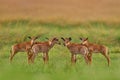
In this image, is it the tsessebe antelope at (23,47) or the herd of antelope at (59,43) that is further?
the tsessebe antelope at (23,47)

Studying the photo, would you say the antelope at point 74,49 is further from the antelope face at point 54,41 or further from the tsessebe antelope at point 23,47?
the tsessebe antelope at point 23,47

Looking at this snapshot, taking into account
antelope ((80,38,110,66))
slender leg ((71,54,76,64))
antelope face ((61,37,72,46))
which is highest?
antelope face ((61,37,72,46))

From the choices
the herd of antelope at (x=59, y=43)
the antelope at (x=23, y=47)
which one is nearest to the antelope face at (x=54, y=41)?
the herd of antelope at (x=59, y=43)

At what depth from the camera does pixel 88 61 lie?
6086mm

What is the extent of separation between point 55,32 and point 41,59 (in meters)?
0.51

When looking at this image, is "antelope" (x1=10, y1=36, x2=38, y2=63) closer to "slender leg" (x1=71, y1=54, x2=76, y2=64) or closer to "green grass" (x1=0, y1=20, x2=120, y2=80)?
"green grass" (x1=0, y1=20, x2=120, y2=80)

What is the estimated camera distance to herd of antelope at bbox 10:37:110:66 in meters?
6.11

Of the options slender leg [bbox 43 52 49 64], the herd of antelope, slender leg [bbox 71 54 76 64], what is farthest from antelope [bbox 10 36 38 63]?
slender leg [bbox 71 54 76 64]

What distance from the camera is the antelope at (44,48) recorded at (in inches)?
242

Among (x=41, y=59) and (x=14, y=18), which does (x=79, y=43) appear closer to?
(x=41, y=59)

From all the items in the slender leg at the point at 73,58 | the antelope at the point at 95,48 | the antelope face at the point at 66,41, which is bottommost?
the slender leg at the point at 73,58

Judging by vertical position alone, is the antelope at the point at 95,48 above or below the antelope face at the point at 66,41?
below

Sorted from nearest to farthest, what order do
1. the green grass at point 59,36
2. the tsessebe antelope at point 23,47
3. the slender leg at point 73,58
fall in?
the green grass at point 59,36, the slender leg at point 73,58, the tsessebe antelope at point 23,47

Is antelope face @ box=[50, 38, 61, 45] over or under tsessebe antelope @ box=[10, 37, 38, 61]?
over
